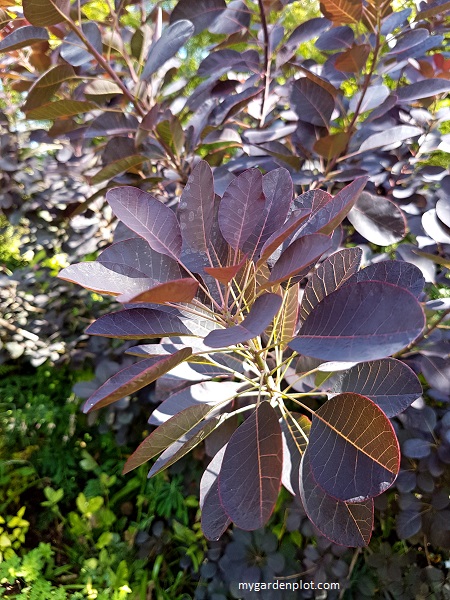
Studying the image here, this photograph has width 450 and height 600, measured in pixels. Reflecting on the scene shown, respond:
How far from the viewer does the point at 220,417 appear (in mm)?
Answer: 806

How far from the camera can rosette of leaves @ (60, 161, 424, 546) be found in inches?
21.8

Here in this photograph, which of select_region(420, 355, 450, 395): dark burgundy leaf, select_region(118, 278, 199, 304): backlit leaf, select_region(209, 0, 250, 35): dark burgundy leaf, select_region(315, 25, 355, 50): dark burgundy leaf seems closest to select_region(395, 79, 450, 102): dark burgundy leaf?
select_region(315, 25, 355, 50): dark burgundy leaf

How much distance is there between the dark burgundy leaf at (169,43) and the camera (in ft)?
3.64

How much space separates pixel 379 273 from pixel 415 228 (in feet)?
2.09

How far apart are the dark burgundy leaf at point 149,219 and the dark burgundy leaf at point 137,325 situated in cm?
10

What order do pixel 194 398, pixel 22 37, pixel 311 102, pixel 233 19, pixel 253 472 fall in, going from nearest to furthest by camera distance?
1. pixel 253 472
2. pixel 194 398
3. pixel 22 37
4. pixel 311 102
5. pixel 233 19

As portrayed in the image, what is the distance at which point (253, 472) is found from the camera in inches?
25.5

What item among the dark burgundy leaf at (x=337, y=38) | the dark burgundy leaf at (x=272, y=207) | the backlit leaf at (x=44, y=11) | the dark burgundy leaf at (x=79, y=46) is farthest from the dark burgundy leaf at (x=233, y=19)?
the dark burgundy leaf at (x=272, y=207)

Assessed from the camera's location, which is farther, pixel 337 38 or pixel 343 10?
pixel 337 38

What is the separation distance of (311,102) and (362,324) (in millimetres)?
884

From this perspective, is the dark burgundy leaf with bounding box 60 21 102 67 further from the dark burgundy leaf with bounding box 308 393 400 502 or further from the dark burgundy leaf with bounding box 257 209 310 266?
the dark burgundy leaf with bounding box 308 393 400 502

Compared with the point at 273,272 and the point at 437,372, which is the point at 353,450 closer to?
the point at 273,272

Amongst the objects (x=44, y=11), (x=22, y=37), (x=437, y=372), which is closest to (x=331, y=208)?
(x=437, y=372)

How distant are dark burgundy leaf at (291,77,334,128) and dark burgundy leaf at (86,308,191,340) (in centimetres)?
82
